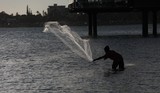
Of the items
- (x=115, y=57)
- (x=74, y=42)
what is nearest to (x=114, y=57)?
(x=115, y=57)

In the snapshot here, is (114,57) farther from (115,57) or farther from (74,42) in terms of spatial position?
(74,42)

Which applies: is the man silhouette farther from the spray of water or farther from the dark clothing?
the spray of water

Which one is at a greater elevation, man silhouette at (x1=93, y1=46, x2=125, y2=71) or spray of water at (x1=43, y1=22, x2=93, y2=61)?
man silhouette at (x1=93, y1=46, x2=125, y2=71)

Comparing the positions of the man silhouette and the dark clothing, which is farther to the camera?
the dark clothing

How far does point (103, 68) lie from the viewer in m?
44.6

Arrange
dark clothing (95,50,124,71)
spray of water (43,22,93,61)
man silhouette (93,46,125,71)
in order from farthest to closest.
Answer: spray of water (43,22,93,61) → dark clothing (95,50,124,71) → man silhouette (93,46,125,71)

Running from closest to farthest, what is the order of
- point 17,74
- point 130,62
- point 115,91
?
1. point 115,91
2. point 17,74
3. point 130,62

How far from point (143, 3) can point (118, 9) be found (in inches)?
166

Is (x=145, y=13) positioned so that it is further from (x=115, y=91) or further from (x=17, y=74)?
(x=115, y=91)

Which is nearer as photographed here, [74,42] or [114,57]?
[114,57]

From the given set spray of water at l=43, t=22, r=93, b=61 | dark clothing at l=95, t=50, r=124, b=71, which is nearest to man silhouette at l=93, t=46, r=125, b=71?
dark clothing at l=95, t=50, r=124, b=71

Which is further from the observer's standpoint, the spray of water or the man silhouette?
the spray of water

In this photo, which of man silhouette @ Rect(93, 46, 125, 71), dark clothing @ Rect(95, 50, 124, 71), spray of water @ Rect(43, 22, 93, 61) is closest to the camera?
man silhouette @ Rect(93, 46, 125, 71)

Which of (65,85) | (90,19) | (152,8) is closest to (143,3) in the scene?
(152,8)
